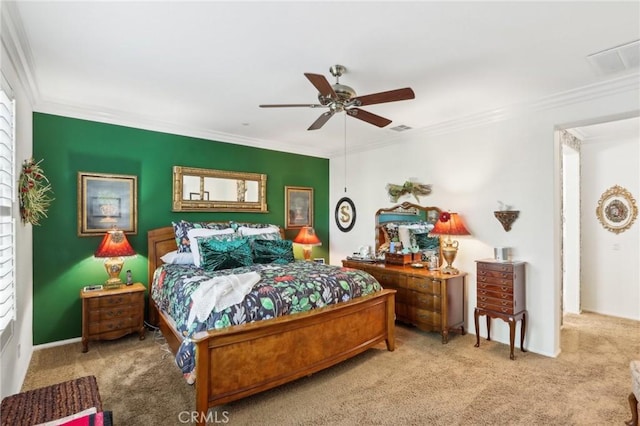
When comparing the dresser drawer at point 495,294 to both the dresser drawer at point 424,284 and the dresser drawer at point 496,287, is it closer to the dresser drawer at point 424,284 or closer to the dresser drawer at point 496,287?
the dresser drawer at point 496,287

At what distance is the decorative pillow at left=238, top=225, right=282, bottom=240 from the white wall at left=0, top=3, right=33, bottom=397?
7.34 ft

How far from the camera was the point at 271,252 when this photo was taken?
432 centimetres

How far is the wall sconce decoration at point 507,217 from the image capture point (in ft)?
→ 12.3

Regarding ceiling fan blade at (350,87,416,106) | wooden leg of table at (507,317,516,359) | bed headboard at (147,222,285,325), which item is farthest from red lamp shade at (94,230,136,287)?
wooden leg of table at (507,317,516,359)

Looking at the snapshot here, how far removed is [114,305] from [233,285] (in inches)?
74.9

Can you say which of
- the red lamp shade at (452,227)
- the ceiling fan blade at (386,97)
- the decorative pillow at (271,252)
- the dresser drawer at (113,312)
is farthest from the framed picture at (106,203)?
the red lamp shade at (452,227)

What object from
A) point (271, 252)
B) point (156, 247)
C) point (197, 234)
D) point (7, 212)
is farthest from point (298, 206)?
point (7, 212)

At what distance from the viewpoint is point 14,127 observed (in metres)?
2.57

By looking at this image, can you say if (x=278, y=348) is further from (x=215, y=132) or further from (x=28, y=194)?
(x=215, y=132)

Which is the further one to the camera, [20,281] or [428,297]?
[428,297]

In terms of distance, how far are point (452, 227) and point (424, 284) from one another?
81cm

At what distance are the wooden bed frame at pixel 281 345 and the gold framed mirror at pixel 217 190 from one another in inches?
68.3

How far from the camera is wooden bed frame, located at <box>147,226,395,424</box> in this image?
236 centimetres

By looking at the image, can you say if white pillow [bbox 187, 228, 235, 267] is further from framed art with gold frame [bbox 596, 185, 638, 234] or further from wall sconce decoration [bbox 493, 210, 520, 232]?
framed art with gold frame [bbox 596, 185, 638, 234]
